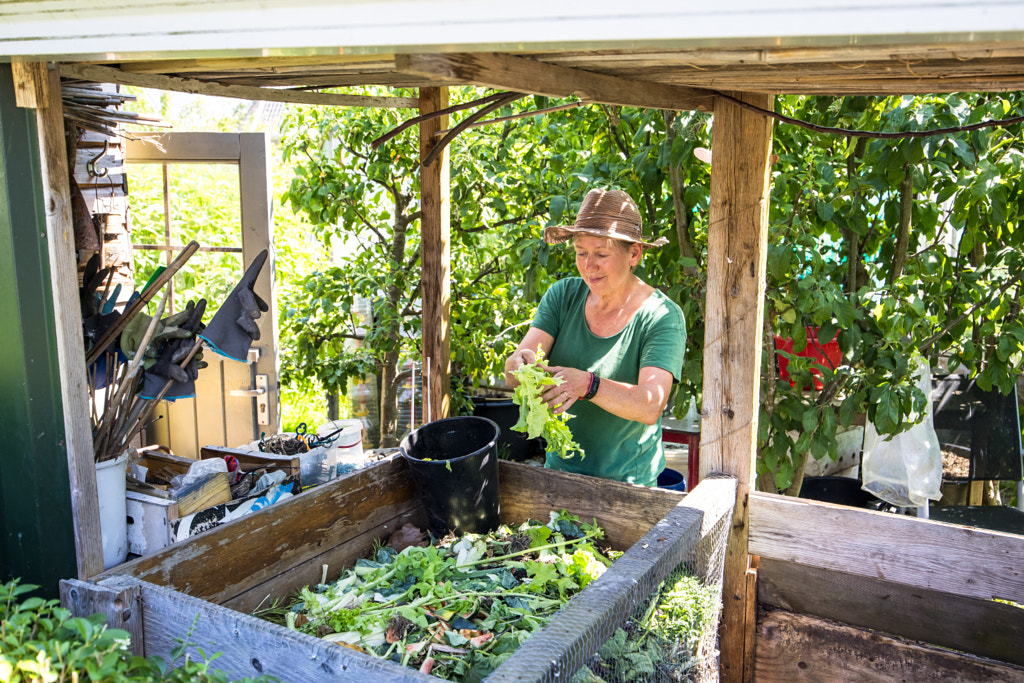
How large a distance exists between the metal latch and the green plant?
3.57 meters

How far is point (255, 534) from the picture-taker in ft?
8.96

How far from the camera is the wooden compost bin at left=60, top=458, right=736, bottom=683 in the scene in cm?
185

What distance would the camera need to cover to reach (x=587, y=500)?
3312mm

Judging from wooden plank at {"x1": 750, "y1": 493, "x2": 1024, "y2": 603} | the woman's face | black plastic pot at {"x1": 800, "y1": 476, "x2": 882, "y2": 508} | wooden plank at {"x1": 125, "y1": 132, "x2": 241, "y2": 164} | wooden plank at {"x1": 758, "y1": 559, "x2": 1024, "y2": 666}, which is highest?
wooden plank at {"x1": 125, "y1": 132, "x2": 241, "y2": 164}

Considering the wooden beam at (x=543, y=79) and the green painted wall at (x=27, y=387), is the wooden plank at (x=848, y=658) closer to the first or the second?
the wooden beam at (x=543, y=79)

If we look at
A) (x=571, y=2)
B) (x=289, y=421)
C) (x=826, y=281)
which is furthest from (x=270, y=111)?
(x=571, y=2)

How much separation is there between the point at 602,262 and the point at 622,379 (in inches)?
21.3

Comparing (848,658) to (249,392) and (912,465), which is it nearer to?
(912,465)

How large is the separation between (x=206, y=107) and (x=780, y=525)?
67.3 ft

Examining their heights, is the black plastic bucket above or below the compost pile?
above

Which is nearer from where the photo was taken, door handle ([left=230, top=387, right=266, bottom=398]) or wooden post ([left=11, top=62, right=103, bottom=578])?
wooden post ([left=11, top=62, right=103, bottom=578])

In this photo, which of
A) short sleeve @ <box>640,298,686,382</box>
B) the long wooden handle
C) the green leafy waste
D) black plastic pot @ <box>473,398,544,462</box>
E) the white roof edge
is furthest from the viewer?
black plastic pot @ <box>473,398,544,462</box>

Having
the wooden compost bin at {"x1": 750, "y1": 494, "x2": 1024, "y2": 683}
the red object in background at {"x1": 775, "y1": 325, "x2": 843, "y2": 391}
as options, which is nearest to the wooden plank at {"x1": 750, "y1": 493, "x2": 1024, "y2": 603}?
the wooden compost bin at {"x1": 750, "y1": 494, "x2": 1024, "y2": 683}

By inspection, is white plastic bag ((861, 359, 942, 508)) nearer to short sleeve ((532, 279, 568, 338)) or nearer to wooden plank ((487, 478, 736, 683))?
short sleeve ((532, 279, 568, 338))
